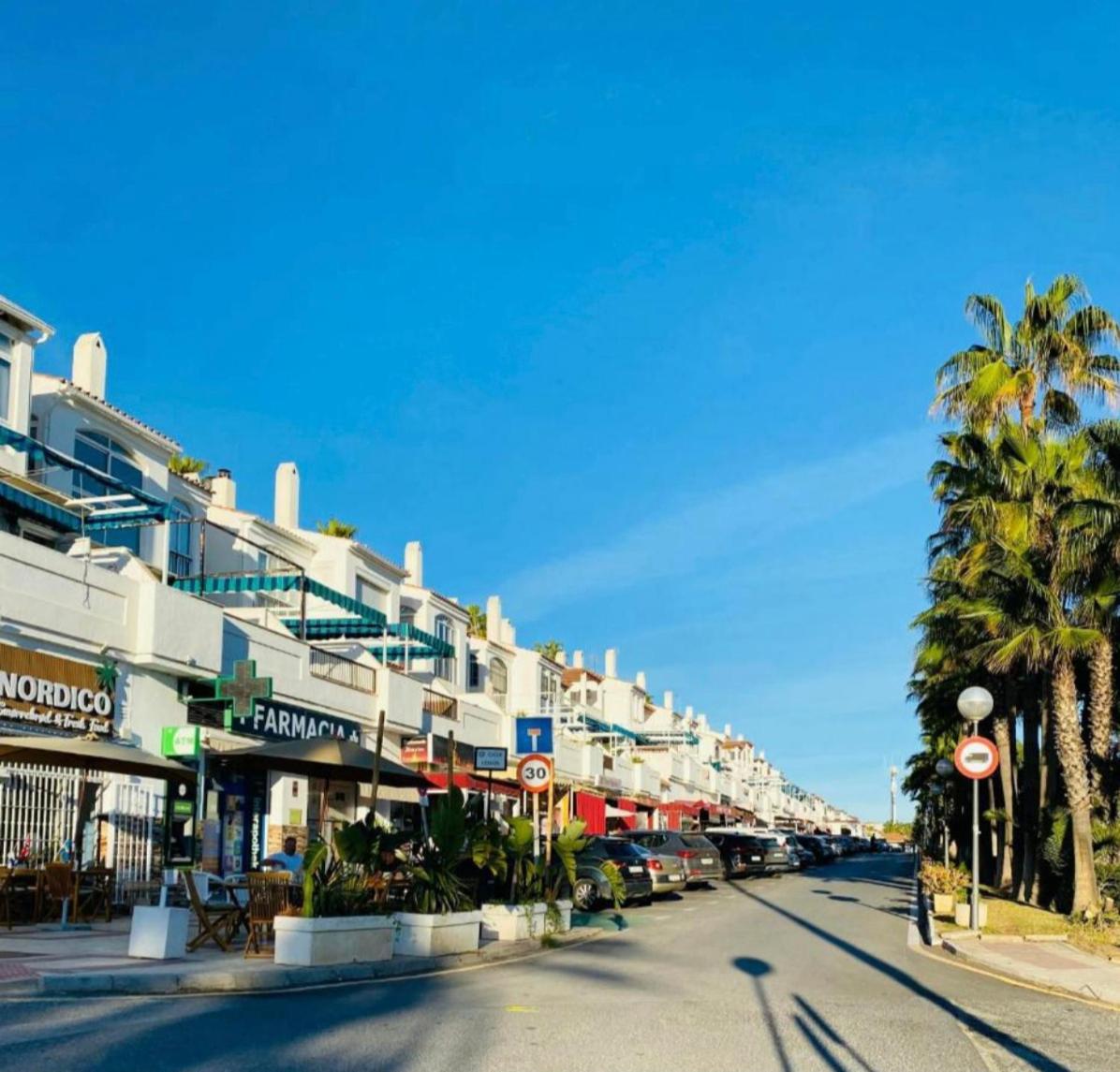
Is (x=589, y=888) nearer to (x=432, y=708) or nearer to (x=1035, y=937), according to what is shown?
(x=1035, y=937)

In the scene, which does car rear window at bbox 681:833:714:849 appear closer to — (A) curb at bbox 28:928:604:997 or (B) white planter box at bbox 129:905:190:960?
(A) curb at bbox 28:928:604:997

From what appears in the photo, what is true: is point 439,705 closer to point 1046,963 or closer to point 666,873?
point 666,873

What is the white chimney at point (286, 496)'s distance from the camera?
41.2 m

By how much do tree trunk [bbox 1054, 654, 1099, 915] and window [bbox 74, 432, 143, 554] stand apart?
17605 mm

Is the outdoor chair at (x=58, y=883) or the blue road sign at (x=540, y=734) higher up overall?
the blue road sign at (x=540, y=734)

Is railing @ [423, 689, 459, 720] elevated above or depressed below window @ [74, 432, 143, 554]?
below

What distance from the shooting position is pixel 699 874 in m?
33.7

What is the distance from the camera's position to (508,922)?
59.6 feet

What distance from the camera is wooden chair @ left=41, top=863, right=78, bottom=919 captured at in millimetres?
17953

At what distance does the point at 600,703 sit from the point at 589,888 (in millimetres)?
50987

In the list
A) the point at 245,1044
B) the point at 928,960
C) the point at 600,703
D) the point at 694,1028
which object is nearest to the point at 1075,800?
the point at 928,960

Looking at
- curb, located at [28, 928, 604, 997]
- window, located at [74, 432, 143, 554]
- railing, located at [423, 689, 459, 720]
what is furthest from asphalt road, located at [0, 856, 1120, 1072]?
railing, located at [423, 689, 459, 720]

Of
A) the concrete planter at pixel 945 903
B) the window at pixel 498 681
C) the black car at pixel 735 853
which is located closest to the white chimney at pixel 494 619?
the window at pixel 498 681

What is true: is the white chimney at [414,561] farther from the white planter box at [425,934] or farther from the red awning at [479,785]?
the white planter box at [425,934]
